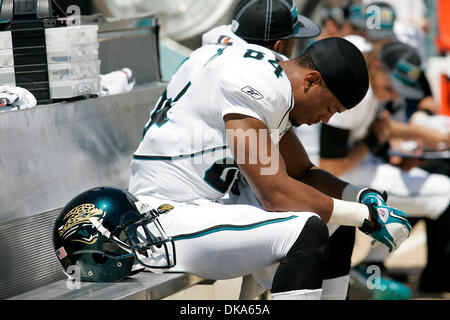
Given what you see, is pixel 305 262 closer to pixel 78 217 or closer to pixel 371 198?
pixel 371 198

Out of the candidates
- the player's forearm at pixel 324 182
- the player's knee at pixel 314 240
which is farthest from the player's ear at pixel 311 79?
the player's forearm at pixel 324 182

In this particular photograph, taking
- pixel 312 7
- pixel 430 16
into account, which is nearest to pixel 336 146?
pixel 312 7

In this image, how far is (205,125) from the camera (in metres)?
2.93

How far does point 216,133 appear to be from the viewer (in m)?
2.92

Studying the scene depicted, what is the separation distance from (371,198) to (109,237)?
1121 mm

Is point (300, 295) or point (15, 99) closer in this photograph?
point (300, 295)

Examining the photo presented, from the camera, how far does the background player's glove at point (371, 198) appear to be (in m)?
3.20

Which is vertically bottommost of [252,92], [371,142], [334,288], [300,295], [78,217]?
[334,288]

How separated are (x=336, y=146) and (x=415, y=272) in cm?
147

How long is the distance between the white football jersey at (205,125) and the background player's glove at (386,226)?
485mm

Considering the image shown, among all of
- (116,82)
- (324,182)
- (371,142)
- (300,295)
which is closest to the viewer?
(300,295)

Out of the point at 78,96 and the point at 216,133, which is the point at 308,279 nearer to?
the point at 216,133

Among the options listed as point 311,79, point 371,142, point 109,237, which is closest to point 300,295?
point 109,237

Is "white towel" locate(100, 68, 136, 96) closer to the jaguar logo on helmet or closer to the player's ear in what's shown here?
the jaguar logo on helmet
